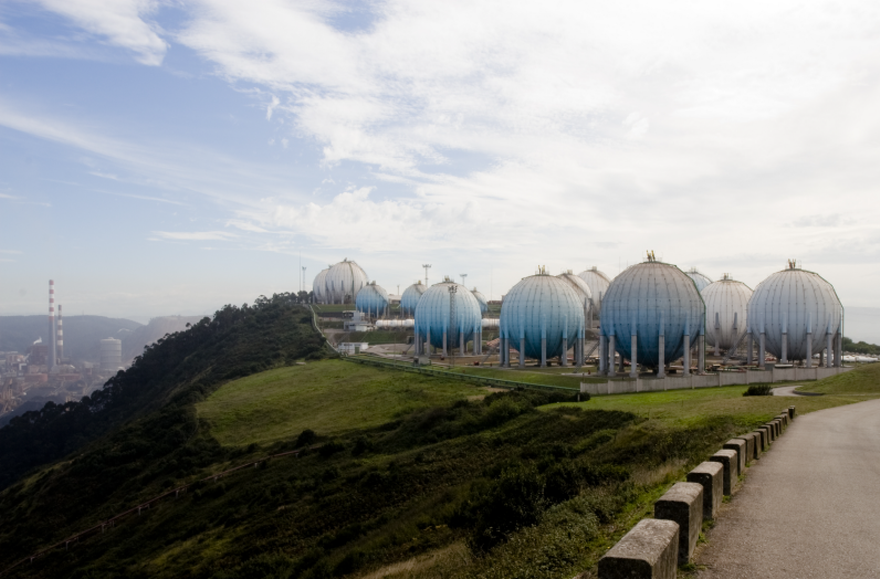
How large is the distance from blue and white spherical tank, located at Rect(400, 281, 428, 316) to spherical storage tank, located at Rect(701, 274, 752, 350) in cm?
5394

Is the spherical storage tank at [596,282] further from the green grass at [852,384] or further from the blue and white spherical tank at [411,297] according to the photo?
the green grass at [852,384]

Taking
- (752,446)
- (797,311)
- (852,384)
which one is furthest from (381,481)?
(797,311)

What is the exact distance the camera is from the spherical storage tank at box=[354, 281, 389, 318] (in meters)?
126

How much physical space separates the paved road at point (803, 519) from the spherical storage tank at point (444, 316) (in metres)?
65.2

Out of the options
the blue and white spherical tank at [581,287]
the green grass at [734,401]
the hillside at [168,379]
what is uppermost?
the blue and white spherical tank at [581,287]

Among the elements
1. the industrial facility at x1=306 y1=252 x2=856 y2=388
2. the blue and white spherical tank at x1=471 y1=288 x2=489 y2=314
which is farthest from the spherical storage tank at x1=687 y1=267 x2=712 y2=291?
the blue and white spherical tank at x1=471 y1=288 x2=489 y2=314

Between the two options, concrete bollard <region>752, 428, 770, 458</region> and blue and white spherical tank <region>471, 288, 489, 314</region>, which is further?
blue and white spherical tank <region>471, 288, 489, 314</region>

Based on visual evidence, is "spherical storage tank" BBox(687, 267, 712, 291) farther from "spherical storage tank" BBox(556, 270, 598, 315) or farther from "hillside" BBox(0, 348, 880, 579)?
"hillside" BBox(0, 348, 880, 579)

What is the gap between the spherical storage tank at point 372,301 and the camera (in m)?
126

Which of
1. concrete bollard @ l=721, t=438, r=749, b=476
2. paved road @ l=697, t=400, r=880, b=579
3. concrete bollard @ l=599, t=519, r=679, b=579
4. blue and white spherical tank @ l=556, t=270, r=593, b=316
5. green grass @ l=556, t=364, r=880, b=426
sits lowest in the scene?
green grass @ l=556, t=364, r=880, b=426

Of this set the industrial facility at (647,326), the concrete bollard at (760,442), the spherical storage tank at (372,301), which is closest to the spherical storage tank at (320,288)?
the spherical storage tank at (372,301)

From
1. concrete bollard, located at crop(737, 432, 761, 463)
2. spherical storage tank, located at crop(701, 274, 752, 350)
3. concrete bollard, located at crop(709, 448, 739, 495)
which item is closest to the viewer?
concrete bollard, located at crop(709, 448, 739, 495)

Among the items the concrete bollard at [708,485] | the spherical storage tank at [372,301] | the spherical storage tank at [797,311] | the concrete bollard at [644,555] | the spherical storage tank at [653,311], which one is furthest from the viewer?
the spherical storage tank at [372,301]

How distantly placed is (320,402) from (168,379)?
5290 centimetres
